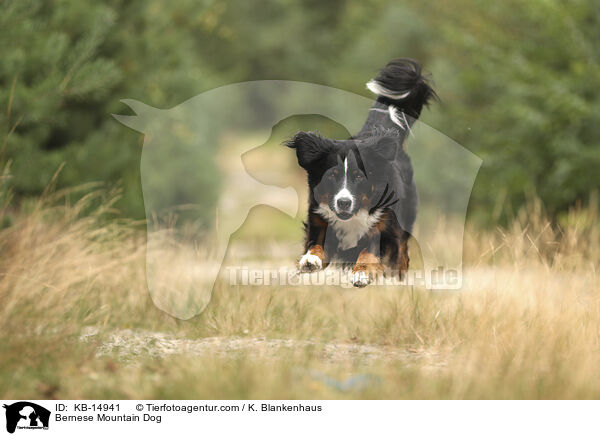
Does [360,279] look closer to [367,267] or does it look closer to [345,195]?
[367,267]

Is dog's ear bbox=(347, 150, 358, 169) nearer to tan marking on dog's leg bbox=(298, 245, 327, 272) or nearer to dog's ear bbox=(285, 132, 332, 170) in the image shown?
dog's ear bbox=(285, 132, 332, 170)

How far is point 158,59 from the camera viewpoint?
12.4m

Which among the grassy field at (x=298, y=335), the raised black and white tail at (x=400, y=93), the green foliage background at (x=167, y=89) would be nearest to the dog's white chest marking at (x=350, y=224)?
the raised black and white tail at (x=400, y=93)

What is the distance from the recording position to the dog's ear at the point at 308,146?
377 cm

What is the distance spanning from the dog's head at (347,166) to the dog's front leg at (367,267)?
0.30 meters

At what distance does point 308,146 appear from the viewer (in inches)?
149

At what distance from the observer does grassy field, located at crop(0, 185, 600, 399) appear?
4.27 m

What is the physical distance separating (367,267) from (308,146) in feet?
2.72

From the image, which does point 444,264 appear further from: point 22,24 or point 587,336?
point 22,24

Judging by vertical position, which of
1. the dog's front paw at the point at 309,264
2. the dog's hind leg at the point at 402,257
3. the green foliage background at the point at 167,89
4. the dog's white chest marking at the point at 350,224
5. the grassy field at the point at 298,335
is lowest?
the grassy field at the point at 298,335

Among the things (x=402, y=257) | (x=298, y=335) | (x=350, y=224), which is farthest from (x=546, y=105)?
(x=350, y=224)

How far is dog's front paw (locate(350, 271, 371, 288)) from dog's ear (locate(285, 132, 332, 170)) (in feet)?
Result: 2.41

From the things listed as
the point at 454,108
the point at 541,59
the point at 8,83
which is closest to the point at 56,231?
the point at 8,83
